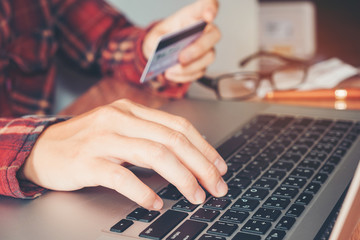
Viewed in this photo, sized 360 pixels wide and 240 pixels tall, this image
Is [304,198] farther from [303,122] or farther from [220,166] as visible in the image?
[303,122]

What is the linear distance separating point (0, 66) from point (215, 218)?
71cm

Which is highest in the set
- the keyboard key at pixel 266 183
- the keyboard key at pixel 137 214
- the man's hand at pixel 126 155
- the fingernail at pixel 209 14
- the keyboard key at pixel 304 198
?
the fingernail at pixel 209 14

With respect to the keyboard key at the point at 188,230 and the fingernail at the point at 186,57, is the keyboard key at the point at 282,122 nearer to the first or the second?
the fingernail at the point at 186,57

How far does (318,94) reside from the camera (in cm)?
87

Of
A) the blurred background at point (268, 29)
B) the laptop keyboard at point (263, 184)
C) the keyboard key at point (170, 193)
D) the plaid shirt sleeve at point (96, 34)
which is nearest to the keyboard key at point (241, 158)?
the laptop keyboard at point (263, 184)

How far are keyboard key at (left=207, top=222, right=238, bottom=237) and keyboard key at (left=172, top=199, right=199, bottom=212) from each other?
0.04 m

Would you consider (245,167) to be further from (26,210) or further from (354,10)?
(354,10)

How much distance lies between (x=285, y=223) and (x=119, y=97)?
54cm

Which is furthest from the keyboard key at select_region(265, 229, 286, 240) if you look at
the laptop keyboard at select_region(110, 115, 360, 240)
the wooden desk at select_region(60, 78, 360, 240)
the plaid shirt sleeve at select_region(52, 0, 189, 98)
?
the plaid shirt sleeve at select_region(52, 0, 189, 98)

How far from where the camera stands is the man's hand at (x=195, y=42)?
832 millimetres

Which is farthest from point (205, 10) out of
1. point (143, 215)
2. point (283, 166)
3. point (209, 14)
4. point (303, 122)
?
point (143, 215)

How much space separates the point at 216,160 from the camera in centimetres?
54

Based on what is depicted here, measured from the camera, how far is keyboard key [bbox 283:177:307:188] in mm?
517

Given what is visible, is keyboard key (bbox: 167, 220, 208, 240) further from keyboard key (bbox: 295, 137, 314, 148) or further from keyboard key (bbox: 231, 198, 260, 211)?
keyboard key (bbox: 295, 137, 314, 148)
